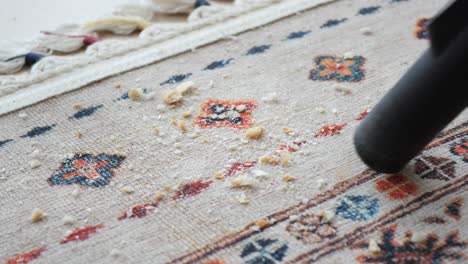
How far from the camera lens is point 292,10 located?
1.33m

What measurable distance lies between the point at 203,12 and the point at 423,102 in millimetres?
710

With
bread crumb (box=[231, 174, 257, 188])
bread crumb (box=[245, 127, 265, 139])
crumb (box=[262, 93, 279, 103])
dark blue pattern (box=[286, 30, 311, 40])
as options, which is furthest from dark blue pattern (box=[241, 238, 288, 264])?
dark blue pattern (box=[286, 30, 311, 40])

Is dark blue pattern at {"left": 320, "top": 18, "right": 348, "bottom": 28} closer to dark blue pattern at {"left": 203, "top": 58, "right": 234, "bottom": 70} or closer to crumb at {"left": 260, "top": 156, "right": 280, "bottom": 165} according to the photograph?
dark blue pattern at {"left": 203, "top": 58, "right": 234, "bottom": 70}

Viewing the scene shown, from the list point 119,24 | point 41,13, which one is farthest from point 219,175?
point 41,13

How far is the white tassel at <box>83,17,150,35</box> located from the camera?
1330 millimetres

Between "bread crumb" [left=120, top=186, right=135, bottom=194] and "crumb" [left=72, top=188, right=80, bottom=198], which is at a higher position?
"bread crumb" [left=120, top=186, right=135, bottom=194]

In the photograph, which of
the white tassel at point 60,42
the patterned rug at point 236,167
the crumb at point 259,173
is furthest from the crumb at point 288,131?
the white tassel at point 60,42

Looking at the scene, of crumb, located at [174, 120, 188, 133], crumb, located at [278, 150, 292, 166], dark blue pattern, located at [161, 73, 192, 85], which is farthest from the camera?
dark blue pattern, located at [161, 73, 192, 85]

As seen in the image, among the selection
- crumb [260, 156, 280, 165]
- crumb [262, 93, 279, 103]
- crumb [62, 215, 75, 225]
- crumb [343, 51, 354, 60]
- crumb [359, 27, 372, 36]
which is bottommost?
crumb [62, 215, 75, 225]

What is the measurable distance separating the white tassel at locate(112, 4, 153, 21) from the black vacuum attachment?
0.70 meters

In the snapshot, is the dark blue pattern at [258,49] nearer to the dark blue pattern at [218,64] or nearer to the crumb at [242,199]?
the dark blue pattern at [218,64]

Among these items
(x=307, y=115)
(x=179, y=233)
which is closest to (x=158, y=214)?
(x=179, y=233)

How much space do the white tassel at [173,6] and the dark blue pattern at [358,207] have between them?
697 mm

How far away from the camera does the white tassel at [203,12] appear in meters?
1.33
